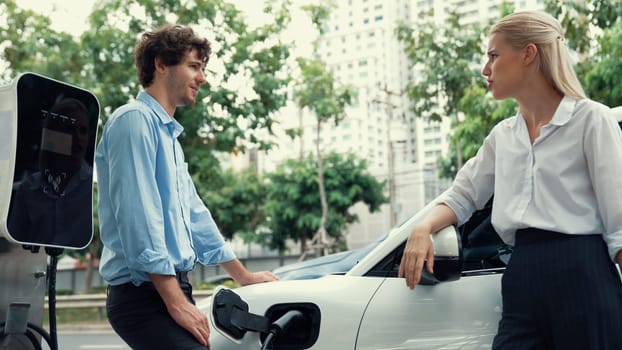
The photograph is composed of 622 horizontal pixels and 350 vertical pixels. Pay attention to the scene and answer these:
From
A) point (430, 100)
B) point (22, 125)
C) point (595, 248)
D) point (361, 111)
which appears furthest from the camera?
point (361, 111)

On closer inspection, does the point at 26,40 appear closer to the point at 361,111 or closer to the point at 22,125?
the point at 22,125

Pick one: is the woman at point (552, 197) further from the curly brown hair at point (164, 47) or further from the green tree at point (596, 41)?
the green tree at point (596, 41)

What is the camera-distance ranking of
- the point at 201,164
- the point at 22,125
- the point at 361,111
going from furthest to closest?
the point at 361,111 < the point at 201,164 < the point at 22,125

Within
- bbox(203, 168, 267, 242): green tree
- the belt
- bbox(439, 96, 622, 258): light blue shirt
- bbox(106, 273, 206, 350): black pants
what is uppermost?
bbox(439, 96, 622, 258): light blue shirt

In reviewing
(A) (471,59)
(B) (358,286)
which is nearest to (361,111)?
(A) (471,59)

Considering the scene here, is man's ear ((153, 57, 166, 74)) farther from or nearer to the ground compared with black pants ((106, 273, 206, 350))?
farther from the ground

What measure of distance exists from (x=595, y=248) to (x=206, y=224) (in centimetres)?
126

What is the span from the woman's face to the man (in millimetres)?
846

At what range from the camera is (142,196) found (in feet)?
6.22

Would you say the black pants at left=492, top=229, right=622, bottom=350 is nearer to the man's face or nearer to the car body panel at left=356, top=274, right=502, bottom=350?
the car body panel at left=356, top=274, right=502, bottom=350

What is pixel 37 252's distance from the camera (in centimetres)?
215

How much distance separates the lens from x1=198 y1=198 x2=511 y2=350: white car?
231 cm

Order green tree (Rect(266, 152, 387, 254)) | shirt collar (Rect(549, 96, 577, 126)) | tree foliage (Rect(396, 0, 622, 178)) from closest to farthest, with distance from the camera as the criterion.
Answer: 1. shirt collar (Rect(549, 96, 577, 126))
2. tree foliage (Rect(396, 0, 622, 178))
3. green tree (Rect(266, 152, 387, 254))

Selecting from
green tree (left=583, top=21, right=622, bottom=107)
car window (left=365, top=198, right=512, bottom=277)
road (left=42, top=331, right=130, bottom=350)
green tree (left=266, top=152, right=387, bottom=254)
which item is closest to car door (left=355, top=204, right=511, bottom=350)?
car window (left=365, top=198, right=512, bottom=277)
